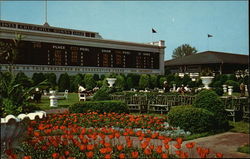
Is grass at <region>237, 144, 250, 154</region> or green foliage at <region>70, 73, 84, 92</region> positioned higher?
green foliage at <region>70, 73, 84, 92</region>

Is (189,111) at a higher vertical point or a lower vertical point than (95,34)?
lower

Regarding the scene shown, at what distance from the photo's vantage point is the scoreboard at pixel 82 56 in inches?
1152

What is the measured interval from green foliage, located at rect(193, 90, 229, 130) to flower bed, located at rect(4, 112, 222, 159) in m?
1.45

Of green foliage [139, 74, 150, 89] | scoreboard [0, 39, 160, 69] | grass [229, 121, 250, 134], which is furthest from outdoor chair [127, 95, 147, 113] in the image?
green foliage [139, 74, 150, 89]

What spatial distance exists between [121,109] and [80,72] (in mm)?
20498

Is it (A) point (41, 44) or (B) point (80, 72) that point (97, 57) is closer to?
(B) point (80, 72)

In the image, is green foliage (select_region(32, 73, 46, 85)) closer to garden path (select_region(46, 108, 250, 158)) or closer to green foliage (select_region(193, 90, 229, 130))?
green foliage (select_region(193, 90, 229, 130))

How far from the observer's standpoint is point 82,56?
3347 centimetres

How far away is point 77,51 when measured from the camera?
33.0 meters

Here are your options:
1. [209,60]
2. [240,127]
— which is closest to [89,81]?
[209,60]

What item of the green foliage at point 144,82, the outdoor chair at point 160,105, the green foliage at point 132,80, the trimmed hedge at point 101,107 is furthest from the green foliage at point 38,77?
the outdoor chair at point 160,105

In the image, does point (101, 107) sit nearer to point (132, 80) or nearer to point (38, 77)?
point (38, 77)

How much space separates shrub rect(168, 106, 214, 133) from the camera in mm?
9180

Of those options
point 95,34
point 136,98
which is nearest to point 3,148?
point 136,98
